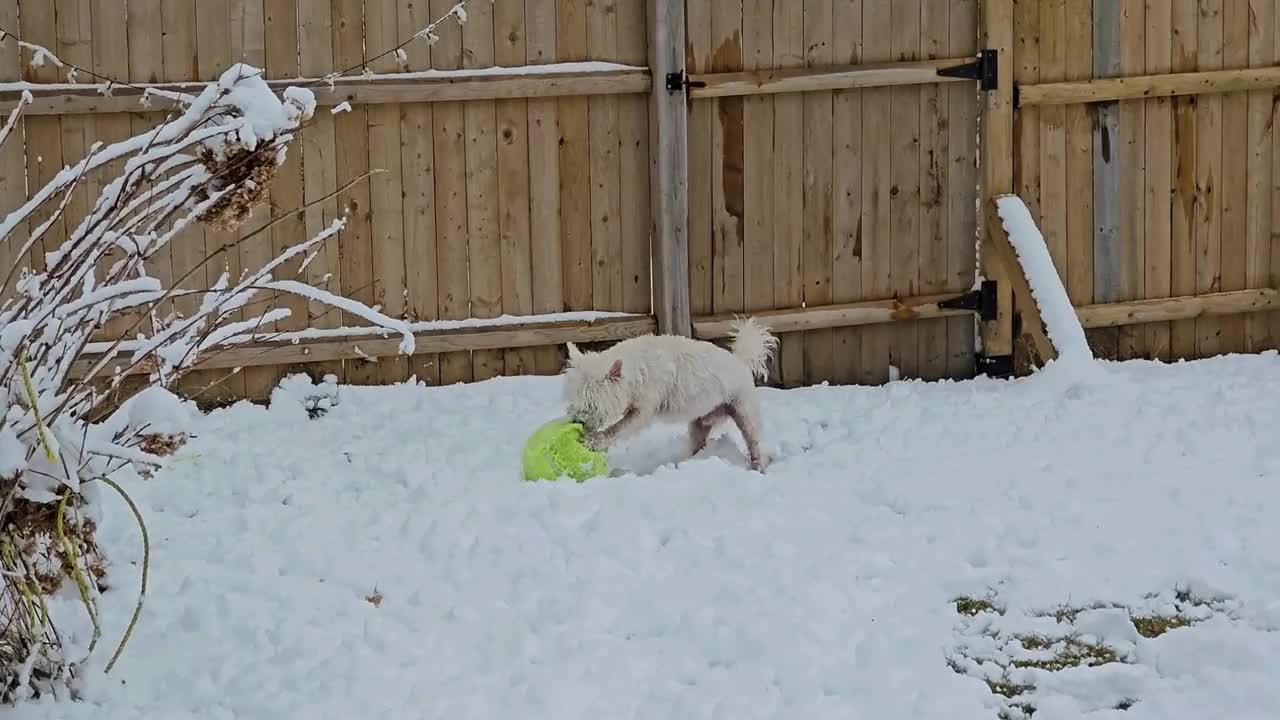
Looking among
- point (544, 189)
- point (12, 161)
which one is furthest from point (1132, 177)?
A: point (12, 161)

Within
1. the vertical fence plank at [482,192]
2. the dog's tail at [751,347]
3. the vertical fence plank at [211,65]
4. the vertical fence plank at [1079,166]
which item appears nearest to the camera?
the dog's tail at [751,347]

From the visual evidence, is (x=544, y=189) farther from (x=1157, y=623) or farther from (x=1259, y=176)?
(x=1259, y=176)

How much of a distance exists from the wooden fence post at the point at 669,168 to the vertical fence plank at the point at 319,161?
1.52m

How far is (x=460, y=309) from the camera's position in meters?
7.09

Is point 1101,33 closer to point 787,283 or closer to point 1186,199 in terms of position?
point 1186,199

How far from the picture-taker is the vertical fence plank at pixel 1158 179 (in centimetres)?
802

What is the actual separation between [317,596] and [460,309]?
9.73 ft

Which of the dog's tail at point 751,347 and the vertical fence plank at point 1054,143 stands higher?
the vertical fence plank at point 1054,143

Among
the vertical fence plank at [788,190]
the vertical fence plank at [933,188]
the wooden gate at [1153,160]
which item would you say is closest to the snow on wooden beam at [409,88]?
the vertical fence plank at [788,190]

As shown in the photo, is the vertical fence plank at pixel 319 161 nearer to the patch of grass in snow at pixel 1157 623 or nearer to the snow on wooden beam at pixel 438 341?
the snow on wooden beam at pixel 438 341

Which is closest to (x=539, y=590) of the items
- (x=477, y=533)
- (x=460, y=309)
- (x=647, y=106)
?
(x=477, y=533)

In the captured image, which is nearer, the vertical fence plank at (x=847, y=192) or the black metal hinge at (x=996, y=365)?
the vertical fence plank at (x=847, y=192)

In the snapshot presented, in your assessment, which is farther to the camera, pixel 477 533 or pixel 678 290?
pixel 678 290

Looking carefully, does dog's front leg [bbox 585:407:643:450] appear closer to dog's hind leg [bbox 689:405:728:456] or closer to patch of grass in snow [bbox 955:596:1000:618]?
dog's hind leg [bbox 689:405:728:456]
